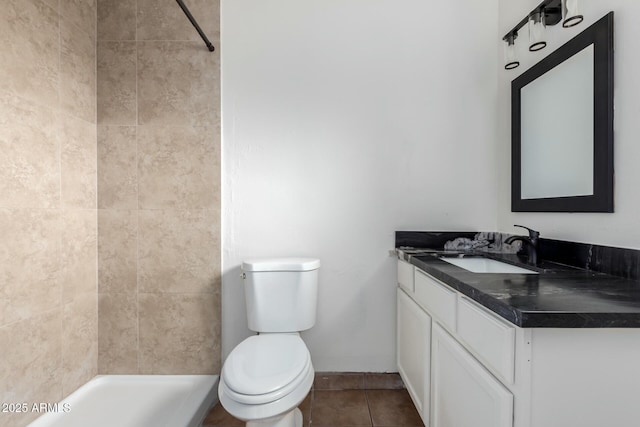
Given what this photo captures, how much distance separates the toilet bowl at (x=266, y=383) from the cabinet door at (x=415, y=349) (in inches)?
19.8

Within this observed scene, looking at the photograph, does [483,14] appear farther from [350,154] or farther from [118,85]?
[118,85]

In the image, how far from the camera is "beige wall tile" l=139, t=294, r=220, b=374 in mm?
1934

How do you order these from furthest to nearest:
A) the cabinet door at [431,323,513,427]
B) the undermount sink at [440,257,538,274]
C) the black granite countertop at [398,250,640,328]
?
the undermount sink at [440,257,538,274] → the cabinet door at [431,323,513,427] → the black granite countertop at [398,250,640,328]

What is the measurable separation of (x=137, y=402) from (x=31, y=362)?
1.73 feet

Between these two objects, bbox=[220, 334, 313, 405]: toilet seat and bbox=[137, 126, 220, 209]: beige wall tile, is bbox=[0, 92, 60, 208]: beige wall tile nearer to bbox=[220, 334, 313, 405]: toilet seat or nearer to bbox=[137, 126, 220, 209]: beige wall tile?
bbox=[137, 126, 220, 209]: beige wall tile

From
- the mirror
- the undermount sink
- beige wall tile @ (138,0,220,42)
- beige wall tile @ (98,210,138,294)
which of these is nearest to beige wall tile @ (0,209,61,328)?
beige wall tile @ (98,210,138,294)

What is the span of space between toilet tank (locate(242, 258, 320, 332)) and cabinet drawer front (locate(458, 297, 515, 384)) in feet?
2.75

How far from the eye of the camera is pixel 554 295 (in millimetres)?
928

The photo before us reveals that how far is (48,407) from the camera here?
62.2 inches

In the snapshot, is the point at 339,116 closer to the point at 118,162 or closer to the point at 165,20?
the point at 165,20

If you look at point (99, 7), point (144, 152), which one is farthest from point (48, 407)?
point (99, 7)

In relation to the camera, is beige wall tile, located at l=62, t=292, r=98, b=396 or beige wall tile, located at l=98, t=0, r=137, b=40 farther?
beige wall tile, located at l=98, t=0, r=137, b=40

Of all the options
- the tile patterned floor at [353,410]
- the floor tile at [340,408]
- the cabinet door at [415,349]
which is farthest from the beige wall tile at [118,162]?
the cabinet door at [415,349]

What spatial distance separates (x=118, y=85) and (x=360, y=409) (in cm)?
219
